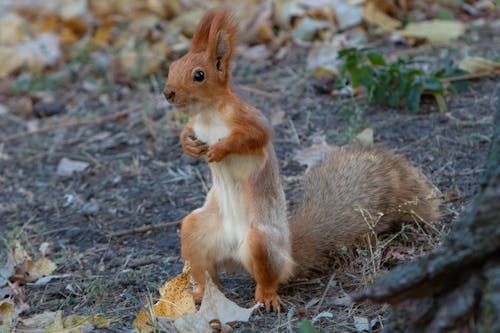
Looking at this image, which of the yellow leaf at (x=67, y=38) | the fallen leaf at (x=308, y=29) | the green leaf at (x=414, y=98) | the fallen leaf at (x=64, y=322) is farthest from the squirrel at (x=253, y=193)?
the yellow leaf at (x=67, y=38)

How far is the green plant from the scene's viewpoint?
3932 millimetres

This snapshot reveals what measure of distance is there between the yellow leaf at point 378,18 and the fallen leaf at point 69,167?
7.19 feet

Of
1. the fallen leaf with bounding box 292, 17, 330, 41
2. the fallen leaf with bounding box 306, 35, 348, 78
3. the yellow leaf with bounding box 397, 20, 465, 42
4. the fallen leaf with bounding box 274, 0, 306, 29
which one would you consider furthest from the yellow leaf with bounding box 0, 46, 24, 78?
the yellow leaf with bounding box 397, 20, 465, 42

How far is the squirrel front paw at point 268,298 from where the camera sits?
254 cm

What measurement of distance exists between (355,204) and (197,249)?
22.7 inches

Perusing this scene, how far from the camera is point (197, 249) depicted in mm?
2643

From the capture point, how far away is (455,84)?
163 inches

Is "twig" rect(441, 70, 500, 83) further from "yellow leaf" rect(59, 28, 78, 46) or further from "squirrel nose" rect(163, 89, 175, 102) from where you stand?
"yellow leaf" rect(59, 28, 78, 46)

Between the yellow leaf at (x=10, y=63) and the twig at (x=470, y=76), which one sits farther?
the yellow leaf at (x=10, y=63)

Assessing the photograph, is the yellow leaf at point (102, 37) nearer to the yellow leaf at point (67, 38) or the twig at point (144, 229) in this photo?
the yellow leaf at point (67, 38)

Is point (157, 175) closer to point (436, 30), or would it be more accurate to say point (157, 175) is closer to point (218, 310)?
point (218, 310)

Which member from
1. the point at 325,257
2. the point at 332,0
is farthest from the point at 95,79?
the point at 325,257

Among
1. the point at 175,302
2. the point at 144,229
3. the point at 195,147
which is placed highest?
the point at 195,147

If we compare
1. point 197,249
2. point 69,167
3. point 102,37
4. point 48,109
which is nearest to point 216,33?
point 197,249
